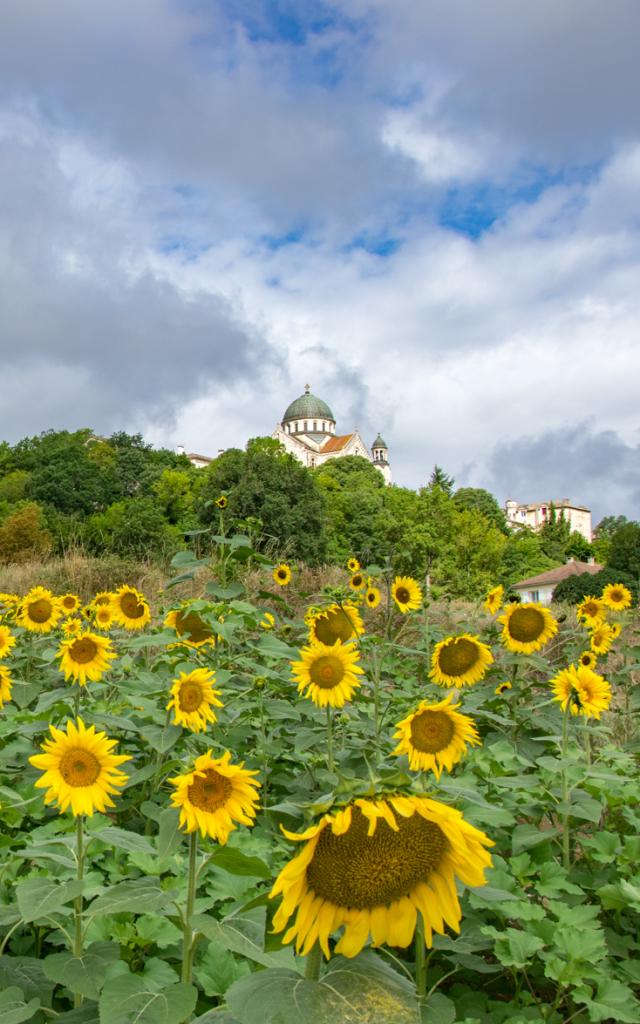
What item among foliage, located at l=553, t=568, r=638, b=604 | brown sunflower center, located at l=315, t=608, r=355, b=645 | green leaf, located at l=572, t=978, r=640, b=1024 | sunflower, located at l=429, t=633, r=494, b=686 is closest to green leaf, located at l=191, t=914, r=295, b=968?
green leaf, located at l=572, t=978, r=640, b=1024

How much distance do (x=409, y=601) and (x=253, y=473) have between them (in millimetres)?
31520

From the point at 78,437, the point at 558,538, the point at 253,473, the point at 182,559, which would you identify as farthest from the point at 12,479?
the point at 182,559

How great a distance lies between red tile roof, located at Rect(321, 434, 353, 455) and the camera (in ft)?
393

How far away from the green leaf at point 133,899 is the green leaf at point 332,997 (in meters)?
0.44

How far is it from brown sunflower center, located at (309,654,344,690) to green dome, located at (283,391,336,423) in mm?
126635

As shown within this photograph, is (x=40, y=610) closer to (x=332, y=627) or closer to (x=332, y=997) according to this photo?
(x=332, y=627)

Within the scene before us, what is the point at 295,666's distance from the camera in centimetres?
286

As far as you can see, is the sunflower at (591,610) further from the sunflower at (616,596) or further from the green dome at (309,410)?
the green dome at (309,410)

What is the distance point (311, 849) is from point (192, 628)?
2496mm

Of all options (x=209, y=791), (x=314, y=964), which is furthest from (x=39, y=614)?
(x=314, y=964)

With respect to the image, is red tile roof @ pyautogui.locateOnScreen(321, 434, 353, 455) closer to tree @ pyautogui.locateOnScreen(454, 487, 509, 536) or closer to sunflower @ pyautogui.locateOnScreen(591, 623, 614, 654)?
tree @ pyautogui.locateOnScreen(454, 487, 509, 536)

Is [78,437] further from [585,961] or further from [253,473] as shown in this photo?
[585,961]

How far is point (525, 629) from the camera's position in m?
3.75

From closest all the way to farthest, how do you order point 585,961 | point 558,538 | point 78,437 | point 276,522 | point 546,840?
point 585,961 → point 546,840 → point 276,522 → point 78,437 → point 558,538
